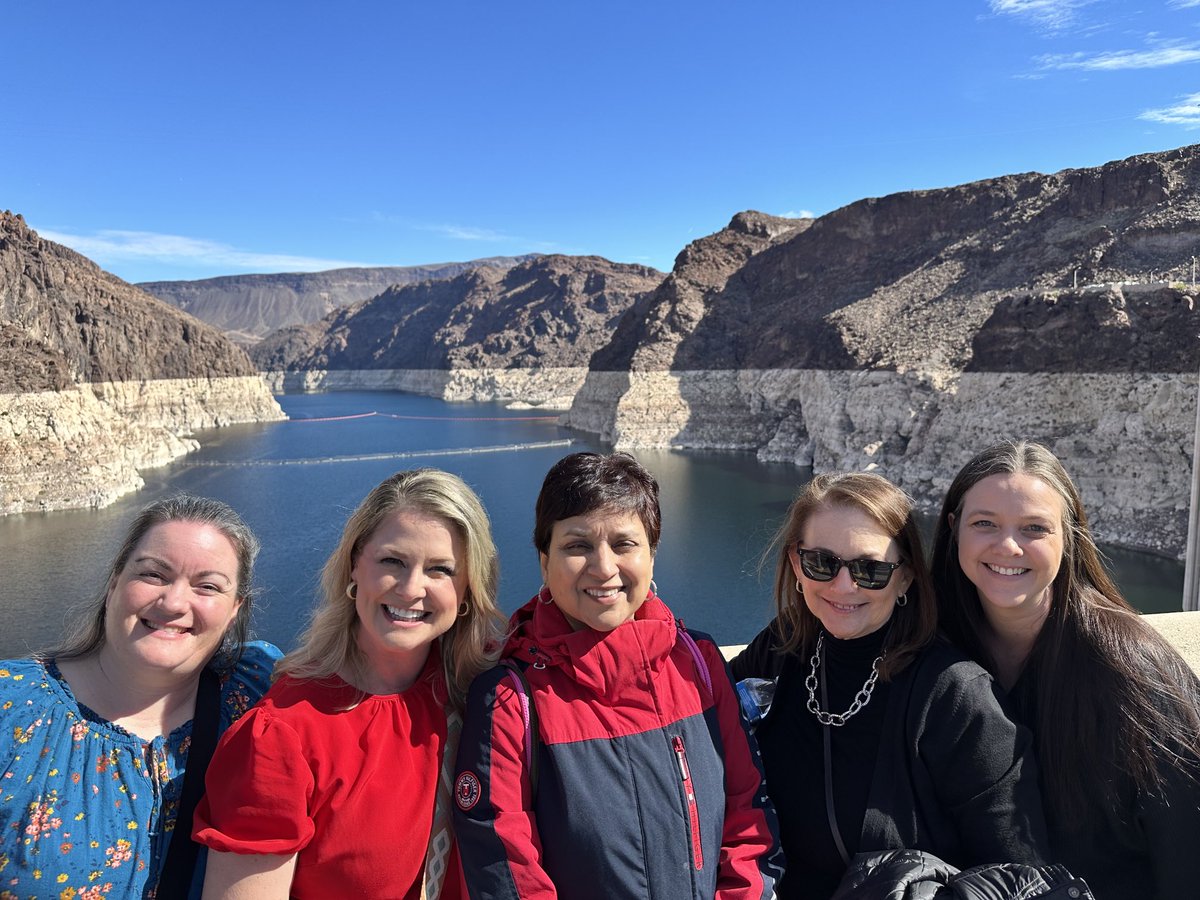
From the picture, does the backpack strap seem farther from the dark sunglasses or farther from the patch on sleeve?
the dark sunglasses

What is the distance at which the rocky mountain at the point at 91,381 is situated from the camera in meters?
37.8

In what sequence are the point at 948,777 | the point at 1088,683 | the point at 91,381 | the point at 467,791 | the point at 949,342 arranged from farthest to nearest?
the point at 91,381, the point at 949,342, the point at 1088,683, the point at 948,777, the point at 467,791

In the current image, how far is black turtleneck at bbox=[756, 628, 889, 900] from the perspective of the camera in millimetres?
2305

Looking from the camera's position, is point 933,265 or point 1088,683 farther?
point 933,265

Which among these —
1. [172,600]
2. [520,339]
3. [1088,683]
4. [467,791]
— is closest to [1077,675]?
[1088,683]

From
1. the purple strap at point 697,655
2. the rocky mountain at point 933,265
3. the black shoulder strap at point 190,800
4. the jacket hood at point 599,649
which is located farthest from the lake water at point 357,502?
the rocky mountain at point 933,265

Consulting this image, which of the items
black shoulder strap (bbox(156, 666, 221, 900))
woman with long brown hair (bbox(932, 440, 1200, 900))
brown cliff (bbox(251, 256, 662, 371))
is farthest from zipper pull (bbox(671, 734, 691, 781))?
brown cliff (bbox(251, 256, 662, 371))

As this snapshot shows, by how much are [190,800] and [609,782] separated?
46.0 inches

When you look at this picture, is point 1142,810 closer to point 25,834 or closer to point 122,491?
point 25,834

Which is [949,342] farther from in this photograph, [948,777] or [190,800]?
[190,800]

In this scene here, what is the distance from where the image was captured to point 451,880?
2.18 meters

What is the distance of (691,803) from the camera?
2.16 m

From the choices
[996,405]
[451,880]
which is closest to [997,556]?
[451,880]

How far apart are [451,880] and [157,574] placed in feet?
4.12
